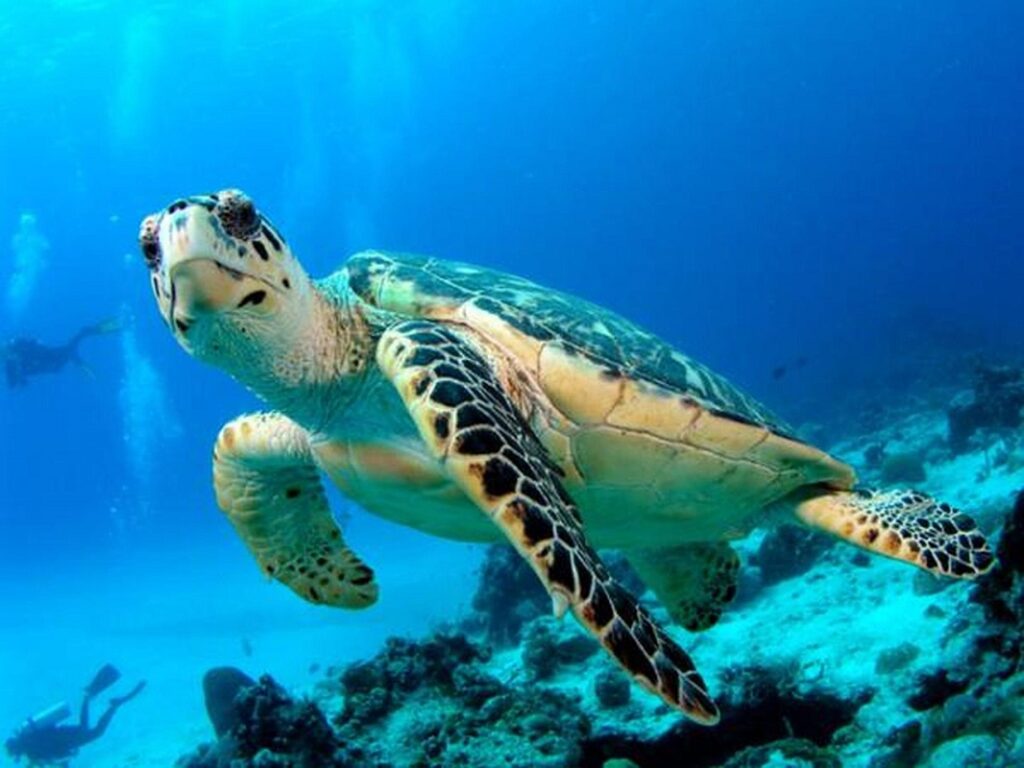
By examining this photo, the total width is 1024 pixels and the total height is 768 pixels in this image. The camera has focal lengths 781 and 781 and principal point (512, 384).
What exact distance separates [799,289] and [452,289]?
109033mm

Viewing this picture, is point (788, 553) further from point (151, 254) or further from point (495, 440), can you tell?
point (151, 254)

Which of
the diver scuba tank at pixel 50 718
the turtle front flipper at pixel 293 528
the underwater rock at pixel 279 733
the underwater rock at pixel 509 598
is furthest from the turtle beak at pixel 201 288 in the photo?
the diver scuba tank at pixel 50 718

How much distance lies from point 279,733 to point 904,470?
28.2ft

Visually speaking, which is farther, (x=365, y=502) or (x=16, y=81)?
(x=16, y=81)

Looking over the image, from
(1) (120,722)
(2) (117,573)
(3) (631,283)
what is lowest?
(1) (120,722)

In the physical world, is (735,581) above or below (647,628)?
above

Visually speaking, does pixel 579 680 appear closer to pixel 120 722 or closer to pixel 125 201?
pixel 120 722

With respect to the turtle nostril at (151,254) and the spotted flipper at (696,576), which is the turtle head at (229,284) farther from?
the spotted flipper at (696,576)

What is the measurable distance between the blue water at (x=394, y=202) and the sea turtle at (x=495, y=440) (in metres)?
13.4

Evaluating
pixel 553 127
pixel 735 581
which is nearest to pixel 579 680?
pixel 735 581

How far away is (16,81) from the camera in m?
37.3

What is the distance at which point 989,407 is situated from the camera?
10.6 metres

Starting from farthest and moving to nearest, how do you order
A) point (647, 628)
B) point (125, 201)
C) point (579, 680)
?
point (125, 201) < point (579, 680) < point (647, 628)

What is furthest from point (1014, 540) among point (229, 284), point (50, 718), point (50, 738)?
point (50, 718)
